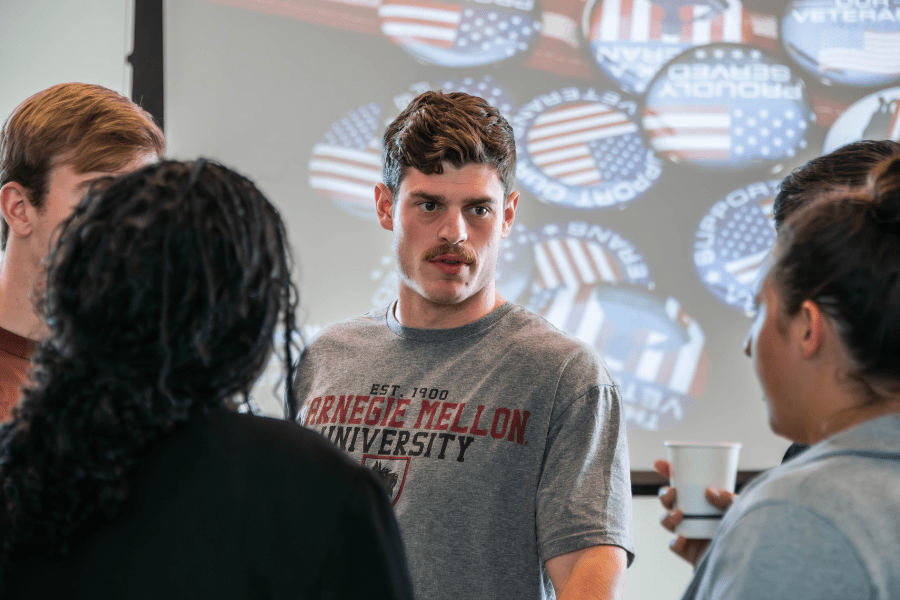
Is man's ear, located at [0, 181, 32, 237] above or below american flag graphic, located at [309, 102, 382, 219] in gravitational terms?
above

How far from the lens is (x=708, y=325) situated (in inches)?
81.1

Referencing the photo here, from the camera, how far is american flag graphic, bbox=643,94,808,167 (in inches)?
82.3

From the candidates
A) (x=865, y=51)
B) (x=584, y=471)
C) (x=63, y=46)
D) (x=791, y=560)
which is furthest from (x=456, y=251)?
(x=865, y=51)

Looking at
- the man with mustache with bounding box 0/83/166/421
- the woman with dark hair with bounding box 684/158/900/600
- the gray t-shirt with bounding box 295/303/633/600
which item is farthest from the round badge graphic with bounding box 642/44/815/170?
the man with mustache with bounding box 0/83/166/421

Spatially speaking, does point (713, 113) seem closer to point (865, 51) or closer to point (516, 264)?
point (865, 51)

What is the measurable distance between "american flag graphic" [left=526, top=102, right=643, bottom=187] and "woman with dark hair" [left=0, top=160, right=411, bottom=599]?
160cm

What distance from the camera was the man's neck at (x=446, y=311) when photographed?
50.7 inches

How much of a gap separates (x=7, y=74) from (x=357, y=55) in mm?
987

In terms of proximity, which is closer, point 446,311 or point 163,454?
point 163,454

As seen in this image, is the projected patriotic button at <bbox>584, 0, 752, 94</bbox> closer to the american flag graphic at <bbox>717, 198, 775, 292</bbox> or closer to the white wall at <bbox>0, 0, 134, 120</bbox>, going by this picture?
the american flag graphic at <bbox>717, 198, 775, 292</bbox>

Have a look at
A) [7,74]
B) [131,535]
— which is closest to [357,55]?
[7,74]

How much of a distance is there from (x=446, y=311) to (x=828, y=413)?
68 centimetres

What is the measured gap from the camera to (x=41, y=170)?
3.47ft

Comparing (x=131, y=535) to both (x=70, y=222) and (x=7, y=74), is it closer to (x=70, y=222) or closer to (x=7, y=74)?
(x=70, y=222)
